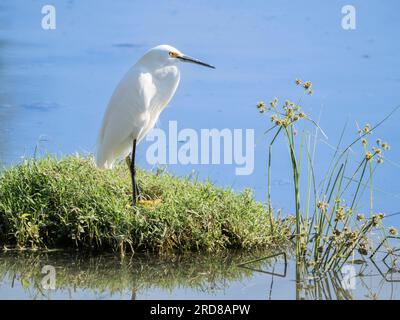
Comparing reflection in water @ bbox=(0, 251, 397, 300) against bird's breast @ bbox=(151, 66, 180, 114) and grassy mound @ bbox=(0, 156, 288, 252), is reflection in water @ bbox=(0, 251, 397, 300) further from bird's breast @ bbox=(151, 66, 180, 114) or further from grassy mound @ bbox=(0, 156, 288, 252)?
bird's breast @ bbox=(151, 66, 180, 114)

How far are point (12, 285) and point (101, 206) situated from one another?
1.01 metres

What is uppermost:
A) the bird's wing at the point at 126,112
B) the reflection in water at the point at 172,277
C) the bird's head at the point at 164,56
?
the bird's head at the point at 164,56

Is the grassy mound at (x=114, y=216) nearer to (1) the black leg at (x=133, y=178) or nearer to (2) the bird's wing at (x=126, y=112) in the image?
(1) the black leg at (x=133, y=178)

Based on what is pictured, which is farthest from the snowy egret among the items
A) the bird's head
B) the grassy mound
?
the grassy mound

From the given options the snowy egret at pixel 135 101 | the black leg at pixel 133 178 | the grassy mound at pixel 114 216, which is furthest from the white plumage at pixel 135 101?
the grassy mound at pixel 114 216

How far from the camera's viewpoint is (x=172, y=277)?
497 centimetres

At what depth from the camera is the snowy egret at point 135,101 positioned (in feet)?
20.3

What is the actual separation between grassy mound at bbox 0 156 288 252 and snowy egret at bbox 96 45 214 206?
11.6 inches

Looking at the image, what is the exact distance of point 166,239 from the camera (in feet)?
17.9

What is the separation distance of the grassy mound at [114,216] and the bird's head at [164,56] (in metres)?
1.04

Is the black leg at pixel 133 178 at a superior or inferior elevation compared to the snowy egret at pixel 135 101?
inferior

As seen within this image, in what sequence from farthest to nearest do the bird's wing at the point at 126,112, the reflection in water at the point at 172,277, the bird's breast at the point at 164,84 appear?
the bird's breast at the point at 164,84, the bird's wing at the point at 126,112, the reflection in water at the point at 172,277

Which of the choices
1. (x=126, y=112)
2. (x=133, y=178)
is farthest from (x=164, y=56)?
(x=133, y=178)
